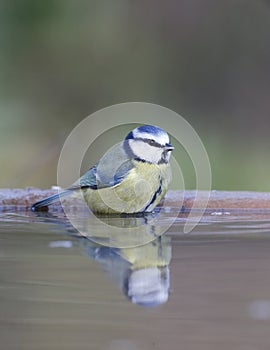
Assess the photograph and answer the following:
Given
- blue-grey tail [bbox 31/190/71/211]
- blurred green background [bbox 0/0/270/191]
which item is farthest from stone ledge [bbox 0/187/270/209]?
blurred green background [bbox 0/0/270/191]

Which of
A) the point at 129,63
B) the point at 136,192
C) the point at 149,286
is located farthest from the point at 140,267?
the point at 129,63

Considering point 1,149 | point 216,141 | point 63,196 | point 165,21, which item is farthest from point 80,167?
point 63,196

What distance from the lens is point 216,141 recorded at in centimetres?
687

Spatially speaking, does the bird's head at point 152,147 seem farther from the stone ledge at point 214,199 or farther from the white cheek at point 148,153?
the stone ledge at point 214,199

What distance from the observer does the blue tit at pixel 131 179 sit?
4.04 metres

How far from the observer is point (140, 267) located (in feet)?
8.45

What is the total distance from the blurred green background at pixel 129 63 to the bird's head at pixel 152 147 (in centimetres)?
274

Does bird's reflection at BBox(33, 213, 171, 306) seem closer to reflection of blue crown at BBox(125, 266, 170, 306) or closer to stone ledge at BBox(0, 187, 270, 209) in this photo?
reflection of blue crown at BBox(125, 266, 170, 306)

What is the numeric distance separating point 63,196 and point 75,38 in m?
3.71

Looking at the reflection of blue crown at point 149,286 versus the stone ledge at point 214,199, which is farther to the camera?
the stone ledge at point 214,199

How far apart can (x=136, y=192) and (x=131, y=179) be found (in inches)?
4.2

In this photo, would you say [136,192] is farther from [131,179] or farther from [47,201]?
[47,201]

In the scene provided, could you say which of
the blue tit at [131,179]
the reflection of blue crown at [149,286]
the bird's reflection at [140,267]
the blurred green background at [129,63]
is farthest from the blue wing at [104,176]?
the blurred green background at [129,63]

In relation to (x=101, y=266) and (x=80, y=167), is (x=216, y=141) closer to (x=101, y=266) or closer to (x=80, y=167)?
(x=80, y=167)
